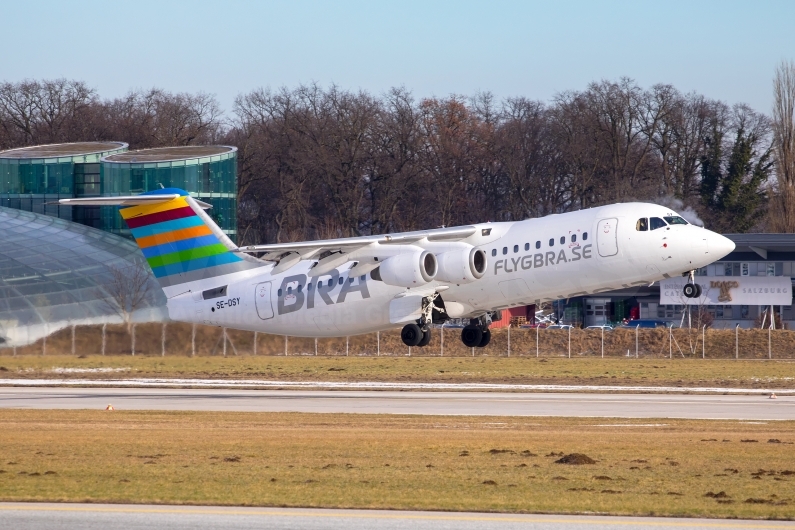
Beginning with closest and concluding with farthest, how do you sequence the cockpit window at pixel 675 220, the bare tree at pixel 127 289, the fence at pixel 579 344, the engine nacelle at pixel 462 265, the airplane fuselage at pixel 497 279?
the airplane fuselage at pixel 497 279, the cockpit window at pixel 675 220, the engine nacelle at pixel 462 265, the bare tree at pixel 127 289, the fence at pixel 579 344

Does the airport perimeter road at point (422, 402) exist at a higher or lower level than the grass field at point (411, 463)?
lower

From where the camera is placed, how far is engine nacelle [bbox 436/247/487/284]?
29.3 metres

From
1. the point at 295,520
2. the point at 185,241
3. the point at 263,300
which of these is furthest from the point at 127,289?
the point at 295,520

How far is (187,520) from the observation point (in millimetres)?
11703

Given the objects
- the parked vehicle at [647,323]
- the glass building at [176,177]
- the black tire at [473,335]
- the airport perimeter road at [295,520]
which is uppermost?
the glass building at [176,177]

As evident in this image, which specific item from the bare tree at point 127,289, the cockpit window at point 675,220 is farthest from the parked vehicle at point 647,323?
the cockpit window at point 675,220

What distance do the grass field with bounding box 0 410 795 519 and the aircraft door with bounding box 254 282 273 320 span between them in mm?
6748

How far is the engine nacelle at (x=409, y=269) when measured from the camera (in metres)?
29.6

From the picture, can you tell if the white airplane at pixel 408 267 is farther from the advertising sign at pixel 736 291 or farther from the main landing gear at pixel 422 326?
the advertising sign at pixel 736 291

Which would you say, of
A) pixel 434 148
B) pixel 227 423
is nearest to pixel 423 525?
pixel 227 423

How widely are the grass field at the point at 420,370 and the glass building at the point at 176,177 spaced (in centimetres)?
2191

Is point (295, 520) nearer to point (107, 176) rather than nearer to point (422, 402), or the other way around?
point (422, 402)

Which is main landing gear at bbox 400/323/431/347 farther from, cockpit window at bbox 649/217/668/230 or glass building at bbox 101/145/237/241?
glass building at bbox 101/145/237/241

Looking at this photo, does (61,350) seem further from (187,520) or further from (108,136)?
(108,136)
